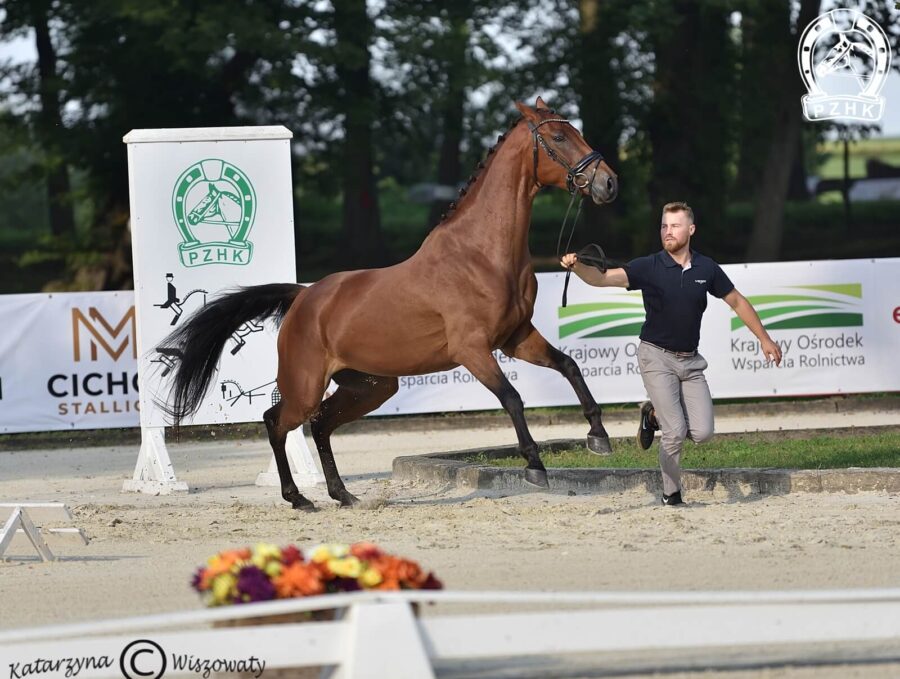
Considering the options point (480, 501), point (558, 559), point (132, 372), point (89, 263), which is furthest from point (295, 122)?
point (558, 559)

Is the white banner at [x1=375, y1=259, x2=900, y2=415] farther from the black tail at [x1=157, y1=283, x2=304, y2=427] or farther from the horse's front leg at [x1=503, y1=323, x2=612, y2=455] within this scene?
the horse's front leg at [x1=503, y1=323, x2=612, y2=455]

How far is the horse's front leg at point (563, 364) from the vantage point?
8.51 metres

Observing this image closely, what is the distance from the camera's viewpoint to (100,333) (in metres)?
14.6

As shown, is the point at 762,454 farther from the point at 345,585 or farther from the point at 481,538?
the point at 345,585

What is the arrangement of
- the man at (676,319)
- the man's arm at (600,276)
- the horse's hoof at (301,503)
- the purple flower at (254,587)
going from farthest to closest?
the horse's hoof at (301,503) → the man's arm at (600,276) → the man at (676,319) → the purple flower at (254,587)

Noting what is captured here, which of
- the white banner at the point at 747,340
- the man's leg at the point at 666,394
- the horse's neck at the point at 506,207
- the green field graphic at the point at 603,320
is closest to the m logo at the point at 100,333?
the white banner at the point at 747,340

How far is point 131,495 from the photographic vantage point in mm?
10977

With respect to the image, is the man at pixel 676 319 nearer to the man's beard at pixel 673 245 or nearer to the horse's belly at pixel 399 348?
the man's beard at pixel 673 245

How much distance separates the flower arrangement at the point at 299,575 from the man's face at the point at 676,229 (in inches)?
153

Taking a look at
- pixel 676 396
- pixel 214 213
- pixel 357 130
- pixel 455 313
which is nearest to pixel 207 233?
pixel 214 213

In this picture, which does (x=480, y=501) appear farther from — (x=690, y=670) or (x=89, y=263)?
(x=89, y=263)

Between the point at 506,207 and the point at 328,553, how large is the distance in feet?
14.7

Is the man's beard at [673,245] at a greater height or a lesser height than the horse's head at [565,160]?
lesser

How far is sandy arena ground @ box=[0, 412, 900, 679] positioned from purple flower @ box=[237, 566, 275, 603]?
1473 millimetres
